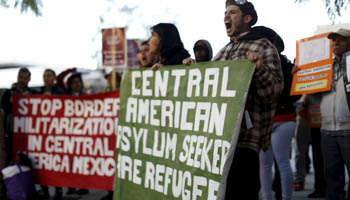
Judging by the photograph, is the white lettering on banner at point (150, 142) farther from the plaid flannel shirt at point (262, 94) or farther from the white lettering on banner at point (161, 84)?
the plaid flannel shirt at point (262, 94)

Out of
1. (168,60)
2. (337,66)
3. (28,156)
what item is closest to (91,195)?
(28,156)

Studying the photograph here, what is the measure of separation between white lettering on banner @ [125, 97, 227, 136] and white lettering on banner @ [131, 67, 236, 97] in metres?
0.07

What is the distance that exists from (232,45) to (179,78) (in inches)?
23.5

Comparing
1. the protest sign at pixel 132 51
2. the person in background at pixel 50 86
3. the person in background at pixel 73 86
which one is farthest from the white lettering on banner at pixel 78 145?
the protest sign at pixel 132 51

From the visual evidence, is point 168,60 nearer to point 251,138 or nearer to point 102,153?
point 251,138

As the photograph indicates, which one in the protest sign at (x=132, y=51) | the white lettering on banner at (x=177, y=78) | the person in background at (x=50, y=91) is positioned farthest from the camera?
the protest sign at (x=132, y=51)

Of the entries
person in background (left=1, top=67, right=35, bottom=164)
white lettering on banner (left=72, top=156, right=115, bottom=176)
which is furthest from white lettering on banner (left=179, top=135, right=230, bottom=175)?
person in background (left=1, top=67, right=35, bottom=164)

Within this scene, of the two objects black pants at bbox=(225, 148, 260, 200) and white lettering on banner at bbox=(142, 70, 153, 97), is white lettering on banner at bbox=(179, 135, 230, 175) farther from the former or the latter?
Result: white lettering on banner at bbox=(142, 70, 153, 97)

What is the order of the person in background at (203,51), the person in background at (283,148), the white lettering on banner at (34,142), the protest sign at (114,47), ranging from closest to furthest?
the person in background at (203,51), the person in background at (283,148), the white lettering on banner at (34,142), the protest sign at (114,47)

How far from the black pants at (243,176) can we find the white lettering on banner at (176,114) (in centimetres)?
22

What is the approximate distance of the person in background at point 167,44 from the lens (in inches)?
180

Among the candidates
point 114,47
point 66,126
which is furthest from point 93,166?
point 114,47

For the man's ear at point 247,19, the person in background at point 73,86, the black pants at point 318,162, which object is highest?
the man's ear at point 247,19

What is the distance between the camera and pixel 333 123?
185 inches
